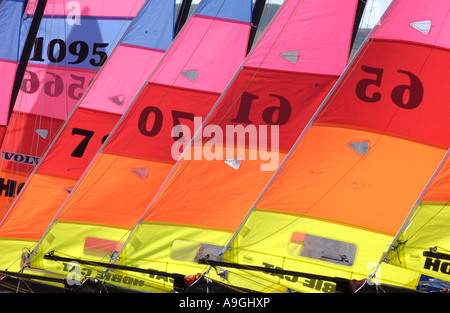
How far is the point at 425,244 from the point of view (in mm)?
7191

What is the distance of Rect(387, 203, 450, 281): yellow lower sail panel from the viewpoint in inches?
279

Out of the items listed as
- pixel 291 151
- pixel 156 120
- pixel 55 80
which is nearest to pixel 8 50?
pixel 55 80

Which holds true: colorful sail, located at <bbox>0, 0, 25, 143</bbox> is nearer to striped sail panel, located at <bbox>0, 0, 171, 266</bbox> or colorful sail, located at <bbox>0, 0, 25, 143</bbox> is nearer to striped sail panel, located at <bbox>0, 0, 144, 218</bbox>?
striped sail panel, located at <bbox>0, 0, 144, 218</bbox>

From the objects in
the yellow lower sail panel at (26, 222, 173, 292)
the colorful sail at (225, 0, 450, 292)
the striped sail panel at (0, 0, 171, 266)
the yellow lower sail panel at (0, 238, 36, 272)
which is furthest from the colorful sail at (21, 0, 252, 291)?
the colorful sail at (225, 0, 450, 292)

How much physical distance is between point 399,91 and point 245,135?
5.60ft

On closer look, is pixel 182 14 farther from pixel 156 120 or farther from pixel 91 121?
pixel 156 120

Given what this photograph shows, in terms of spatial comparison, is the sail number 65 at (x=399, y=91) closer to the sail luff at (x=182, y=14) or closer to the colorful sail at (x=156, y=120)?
the colorful sail at (x=156, y=120)

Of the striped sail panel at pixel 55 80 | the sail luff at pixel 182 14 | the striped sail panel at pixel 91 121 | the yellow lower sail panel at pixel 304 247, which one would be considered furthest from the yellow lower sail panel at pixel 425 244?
the striped sail panel at pixel 55 80

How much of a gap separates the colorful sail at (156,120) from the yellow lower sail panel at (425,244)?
147 inches

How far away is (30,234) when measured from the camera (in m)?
11.0

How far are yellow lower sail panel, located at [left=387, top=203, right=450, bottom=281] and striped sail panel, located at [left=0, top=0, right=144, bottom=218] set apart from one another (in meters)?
6.42
